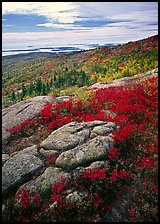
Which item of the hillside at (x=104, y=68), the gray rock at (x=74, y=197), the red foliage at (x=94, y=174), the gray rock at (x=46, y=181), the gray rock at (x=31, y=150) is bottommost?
the gray rock at (x=74, y=197)

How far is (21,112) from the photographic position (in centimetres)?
1672

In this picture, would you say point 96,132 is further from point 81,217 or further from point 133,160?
point 81,217

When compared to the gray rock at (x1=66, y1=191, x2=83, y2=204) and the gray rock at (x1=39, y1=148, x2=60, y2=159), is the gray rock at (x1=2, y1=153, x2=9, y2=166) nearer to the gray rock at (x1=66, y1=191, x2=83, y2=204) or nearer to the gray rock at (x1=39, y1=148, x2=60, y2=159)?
the gray rock at (x1=39, y1=148, x2=60, y2=159)

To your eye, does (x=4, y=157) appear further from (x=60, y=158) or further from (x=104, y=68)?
(x=104, y=68)

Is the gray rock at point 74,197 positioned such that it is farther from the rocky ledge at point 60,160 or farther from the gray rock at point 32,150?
the gray rock at point 32,150

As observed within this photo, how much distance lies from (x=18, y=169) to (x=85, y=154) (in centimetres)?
305

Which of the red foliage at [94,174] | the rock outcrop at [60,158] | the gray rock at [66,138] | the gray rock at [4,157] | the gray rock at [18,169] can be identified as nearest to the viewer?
the red foliage at [94,174]

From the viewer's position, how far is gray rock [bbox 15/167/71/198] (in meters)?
9.45

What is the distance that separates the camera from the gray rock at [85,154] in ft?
33.4

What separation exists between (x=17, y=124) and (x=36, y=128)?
164 centimetres

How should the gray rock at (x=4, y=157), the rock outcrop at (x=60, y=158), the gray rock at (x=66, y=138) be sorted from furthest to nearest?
the gray rock at (x=4, y=157) → the gray rock at (x=66, y=138) → the rock outcrop at (x=60, y=158)

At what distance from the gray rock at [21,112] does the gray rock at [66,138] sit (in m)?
3.29

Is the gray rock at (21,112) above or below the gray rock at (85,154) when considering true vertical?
above

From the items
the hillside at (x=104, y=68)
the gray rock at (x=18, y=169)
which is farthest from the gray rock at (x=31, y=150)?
the hillside at (x=104, y=68)
